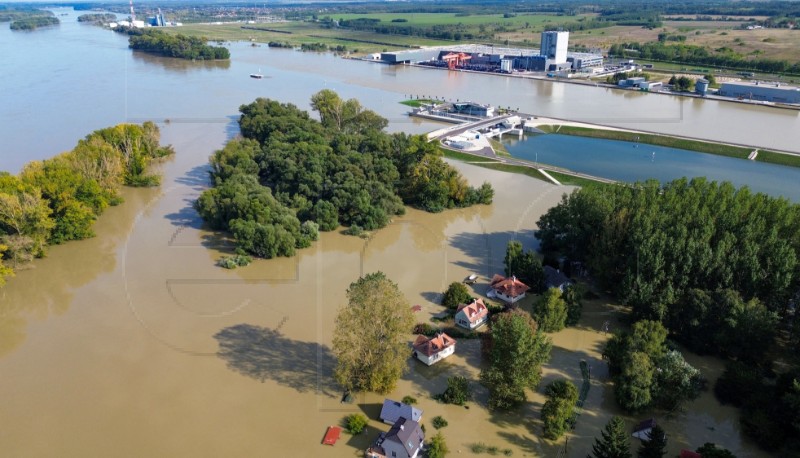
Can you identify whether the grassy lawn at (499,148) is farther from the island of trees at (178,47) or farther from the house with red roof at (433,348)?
the island of trees at (178,47)

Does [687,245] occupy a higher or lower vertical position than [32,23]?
lower

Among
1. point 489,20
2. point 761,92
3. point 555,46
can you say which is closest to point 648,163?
point 761,92

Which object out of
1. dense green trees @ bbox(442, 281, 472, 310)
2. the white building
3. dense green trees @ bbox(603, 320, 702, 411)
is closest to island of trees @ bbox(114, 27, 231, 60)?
the white building

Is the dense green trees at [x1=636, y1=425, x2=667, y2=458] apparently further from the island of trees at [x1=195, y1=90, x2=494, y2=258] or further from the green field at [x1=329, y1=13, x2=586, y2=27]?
the green field at [x1=329, y1=13, x2=586, y2=27]

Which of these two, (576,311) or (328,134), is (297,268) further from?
(328,134)

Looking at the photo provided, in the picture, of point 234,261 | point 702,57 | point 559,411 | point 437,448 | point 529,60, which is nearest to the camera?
point 437,448

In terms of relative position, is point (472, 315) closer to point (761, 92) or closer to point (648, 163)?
point (648, 163)
